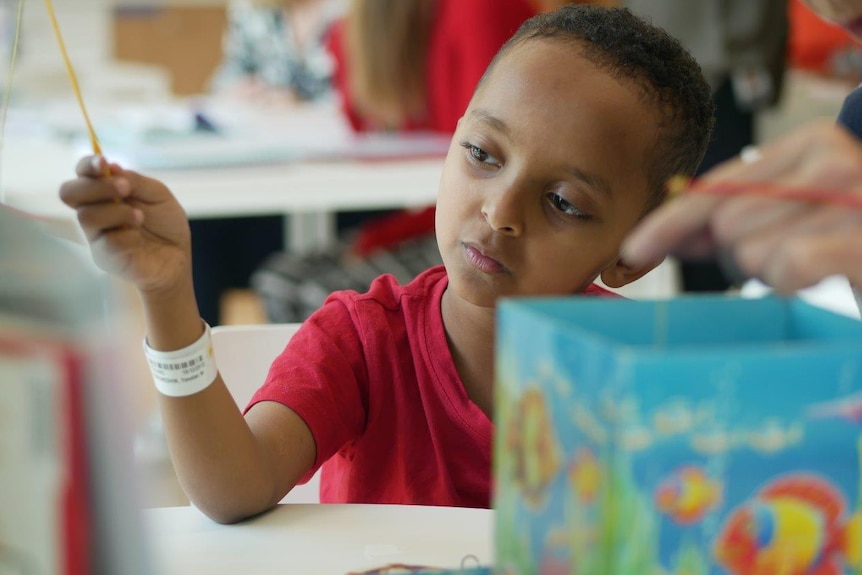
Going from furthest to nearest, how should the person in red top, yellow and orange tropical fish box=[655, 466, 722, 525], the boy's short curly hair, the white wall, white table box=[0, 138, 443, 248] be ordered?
the white wall, the person in red top, white table box=[0, 138, 443, 248], the boy's short curly hair, yellow and orange tropical fish box=[655, 466, 722, 525]

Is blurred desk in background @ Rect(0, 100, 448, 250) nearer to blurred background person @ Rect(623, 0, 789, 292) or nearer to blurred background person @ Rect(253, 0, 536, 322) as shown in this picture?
blurred background person @ Rect(253, 0, 536, 322)

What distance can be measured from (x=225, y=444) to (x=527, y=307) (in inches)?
14.3

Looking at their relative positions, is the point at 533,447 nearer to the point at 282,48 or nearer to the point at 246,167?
the point at 246,167

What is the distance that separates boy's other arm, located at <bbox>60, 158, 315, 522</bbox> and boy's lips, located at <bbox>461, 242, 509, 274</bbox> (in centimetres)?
23

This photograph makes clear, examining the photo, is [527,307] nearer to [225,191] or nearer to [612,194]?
[612,194]

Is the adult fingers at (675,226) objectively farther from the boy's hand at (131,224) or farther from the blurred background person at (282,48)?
the blurred background person at (282,48)

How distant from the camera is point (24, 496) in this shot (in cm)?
44

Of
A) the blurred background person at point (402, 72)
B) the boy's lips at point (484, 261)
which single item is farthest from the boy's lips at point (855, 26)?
the blurred background person at point (402, 72)

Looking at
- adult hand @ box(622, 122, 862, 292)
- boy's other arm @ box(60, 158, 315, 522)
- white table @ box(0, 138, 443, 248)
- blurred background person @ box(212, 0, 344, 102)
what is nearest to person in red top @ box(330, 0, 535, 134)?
white table @ box(0, 138, 443, 248)

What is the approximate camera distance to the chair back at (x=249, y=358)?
118 centimetres

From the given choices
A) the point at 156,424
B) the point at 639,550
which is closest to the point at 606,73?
the point at 639,550

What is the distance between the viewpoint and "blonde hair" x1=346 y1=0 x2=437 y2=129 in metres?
2.65

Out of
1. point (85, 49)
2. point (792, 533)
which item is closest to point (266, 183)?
point (792, 533)

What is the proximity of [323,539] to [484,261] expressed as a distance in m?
0.29
